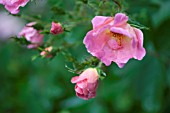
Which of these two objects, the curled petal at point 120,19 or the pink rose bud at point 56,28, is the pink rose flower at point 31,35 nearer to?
the pink rose bud at point 56,28

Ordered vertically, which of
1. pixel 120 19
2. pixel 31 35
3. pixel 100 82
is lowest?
pixel 100 82

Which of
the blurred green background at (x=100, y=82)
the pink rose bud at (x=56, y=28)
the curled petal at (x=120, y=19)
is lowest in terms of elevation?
the blurred green background at (x=100, y=82)

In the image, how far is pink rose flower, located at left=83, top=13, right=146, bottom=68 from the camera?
1.53 metres

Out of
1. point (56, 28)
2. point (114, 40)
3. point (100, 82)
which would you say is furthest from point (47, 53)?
point (100, 82)

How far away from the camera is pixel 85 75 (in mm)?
1631

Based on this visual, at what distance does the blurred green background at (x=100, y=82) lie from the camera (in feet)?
8.05

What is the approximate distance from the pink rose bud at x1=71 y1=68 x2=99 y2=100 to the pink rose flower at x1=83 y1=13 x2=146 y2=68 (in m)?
0.10

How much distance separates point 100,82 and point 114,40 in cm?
128

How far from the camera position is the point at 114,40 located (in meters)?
1.62

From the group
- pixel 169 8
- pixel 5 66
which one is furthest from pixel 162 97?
pixel 5 66

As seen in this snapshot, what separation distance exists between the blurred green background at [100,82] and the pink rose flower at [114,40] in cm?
42

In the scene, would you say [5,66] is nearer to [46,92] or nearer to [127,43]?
[46,92]

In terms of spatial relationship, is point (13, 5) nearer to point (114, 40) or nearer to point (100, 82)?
point (114, 40)

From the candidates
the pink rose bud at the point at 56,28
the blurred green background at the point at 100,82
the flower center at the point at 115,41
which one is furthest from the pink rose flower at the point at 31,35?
the flower center at the point at 115,41
